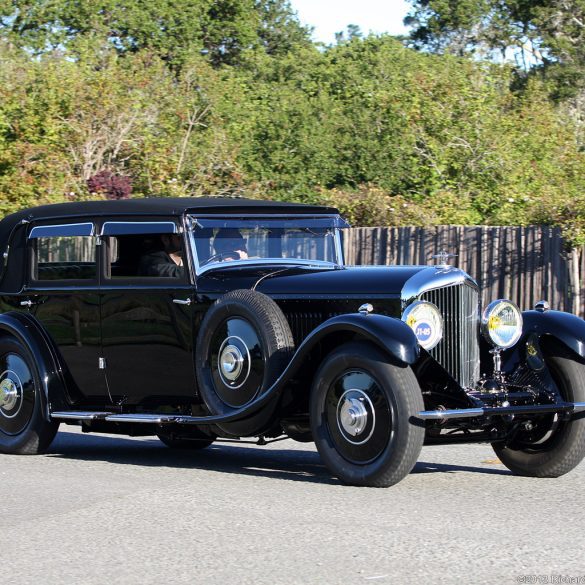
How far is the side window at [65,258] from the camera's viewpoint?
8219mm

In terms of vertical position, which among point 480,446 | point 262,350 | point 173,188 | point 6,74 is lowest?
point 480,446

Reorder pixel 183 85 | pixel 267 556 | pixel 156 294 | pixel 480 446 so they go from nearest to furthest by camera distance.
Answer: pixel 267 556
pixel 156 294
pixel 480 446
pixel 183 85

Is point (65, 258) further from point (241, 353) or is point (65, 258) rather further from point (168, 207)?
point (241, 353)

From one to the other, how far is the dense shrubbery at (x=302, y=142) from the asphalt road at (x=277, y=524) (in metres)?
9.07

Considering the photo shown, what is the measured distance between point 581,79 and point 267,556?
34.9m

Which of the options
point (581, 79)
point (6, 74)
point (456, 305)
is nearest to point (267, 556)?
point (456, 305)

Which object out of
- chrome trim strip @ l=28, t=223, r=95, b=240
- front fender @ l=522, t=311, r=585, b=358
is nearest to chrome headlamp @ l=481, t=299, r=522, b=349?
front fender @ l=522, t=311, r=585, b=358

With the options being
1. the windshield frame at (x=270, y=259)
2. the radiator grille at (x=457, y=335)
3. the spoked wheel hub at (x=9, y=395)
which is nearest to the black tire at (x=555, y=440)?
the radiator grille at (x=457, y=335)

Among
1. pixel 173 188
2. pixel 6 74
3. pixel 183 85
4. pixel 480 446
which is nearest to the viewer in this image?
pixel 480 446

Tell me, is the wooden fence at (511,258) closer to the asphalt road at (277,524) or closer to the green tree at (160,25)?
the asphalt road at (277,524)

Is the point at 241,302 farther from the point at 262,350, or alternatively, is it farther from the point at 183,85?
the point at 183,85

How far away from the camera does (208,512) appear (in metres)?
5.91

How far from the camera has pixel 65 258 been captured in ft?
27.9

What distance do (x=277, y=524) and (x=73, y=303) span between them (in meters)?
3.25
